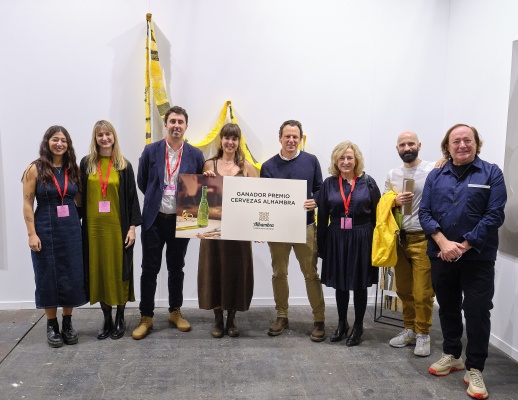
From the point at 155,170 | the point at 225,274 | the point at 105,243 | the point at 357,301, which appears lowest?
the point at 357,301

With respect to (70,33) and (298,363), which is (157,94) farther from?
(298,363)

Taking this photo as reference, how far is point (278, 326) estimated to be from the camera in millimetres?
3324

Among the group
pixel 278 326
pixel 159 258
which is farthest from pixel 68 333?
pixel 278 326

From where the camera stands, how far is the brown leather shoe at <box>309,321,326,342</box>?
3176 millimetres

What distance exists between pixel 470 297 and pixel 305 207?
1.11 m

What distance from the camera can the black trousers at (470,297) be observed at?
2457mm

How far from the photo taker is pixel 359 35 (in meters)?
3.92

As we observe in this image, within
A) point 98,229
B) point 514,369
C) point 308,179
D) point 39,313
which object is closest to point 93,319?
point 39,313

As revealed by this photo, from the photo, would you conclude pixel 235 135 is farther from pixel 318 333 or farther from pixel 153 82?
pixel 318 333

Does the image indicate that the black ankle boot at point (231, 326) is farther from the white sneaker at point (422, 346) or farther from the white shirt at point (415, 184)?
the white shirt at point (415, 184)

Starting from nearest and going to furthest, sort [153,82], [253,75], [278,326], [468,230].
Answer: [468,230]
[278,326]
[153,82]
[253,75]

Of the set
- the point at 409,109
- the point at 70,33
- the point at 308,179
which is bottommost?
the point at 308,179

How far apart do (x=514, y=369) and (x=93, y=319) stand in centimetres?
301

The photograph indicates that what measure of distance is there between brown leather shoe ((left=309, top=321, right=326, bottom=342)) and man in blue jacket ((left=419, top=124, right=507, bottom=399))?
2.98ft
